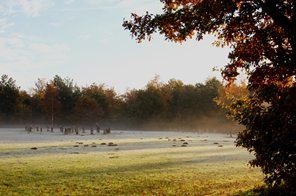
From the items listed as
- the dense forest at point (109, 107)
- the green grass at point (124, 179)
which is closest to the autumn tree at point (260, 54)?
the green grass at point (124, 179)

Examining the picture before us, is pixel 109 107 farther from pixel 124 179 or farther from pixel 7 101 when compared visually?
pixel 124 179

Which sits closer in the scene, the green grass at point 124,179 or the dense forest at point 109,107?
the green grass at point 124,179

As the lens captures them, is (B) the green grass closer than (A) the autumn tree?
No

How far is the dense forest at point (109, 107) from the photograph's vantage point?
117m

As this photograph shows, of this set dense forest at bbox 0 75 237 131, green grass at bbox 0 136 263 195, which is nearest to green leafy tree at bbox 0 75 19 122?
dense forest at bbox 0 75 237 131

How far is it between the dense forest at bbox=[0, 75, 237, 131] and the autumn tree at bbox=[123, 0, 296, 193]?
102 metres

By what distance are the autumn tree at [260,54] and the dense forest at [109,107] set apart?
333ft

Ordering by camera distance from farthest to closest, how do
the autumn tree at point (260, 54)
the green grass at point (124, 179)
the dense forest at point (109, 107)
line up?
the dense forest at point (109, 107)
the green grass at point (124, 179)
the autumn tree at point (260, 54)

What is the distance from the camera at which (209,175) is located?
2077cm

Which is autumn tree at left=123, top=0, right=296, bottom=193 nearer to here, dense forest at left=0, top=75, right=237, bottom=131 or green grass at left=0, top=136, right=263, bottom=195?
green grass at left=0, top=136, right=263, bottom=195

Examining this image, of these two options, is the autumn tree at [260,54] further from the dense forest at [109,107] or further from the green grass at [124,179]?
the dense forest at [109,107]

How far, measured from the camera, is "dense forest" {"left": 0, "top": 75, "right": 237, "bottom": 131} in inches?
4614

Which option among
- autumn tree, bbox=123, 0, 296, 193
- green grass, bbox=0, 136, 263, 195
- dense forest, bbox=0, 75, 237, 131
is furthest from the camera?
dense forest, bbox=0, 75, 237, 131

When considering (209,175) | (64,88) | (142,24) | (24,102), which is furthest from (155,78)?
(142,24)
